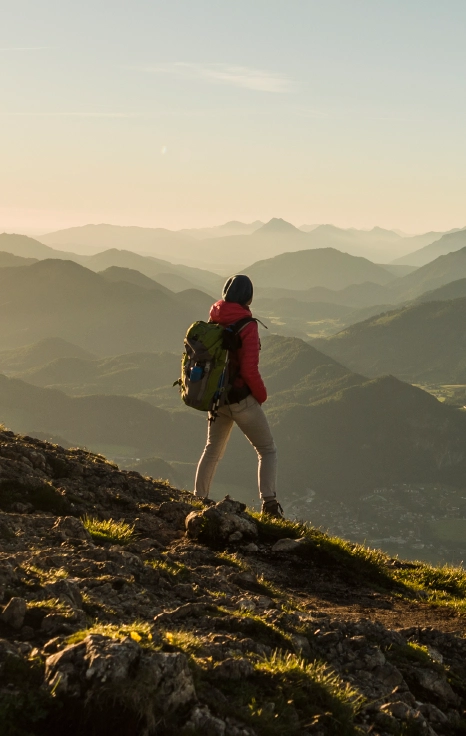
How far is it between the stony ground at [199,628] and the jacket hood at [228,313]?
3.01 meters

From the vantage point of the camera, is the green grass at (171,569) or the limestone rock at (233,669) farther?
the green grass at (171,569)

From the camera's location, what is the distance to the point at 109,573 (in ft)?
24.2

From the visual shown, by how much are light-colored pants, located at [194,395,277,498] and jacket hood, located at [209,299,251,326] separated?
52.7 inches

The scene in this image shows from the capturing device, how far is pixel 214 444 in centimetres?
1242

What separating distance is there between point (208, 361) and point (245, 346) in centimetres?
66

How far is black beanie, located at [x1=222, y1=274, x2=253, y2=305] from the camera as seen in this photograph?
11555 mm

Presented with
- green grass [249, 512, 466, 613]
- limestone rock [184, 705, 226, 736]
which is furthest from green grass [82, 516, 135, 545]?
limestone rock [184, 705, 226, 736]

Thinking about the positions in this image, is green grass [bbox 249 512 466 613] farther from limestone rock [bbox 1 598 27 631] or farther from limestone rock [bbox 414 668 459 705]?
limestone rock [bbox 1 598 27 631]

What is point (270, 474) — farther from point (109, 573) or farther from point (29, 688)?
point (29, 688)

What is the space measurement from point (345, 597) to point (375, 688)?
3.20m

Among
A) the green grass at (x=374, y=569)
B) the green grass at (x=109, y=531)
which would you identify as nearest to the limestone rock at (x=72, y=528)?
the green grass at (x=109, y=531)

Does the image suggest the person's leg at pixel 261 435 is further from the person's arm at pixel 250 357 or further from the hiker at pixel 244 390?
the person's arm at pixel 250 357

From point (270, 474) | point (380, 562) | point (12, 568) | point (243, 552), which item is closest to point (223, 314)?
point (270, 474)

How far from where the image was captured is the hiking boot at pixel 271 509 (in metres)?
12.6
